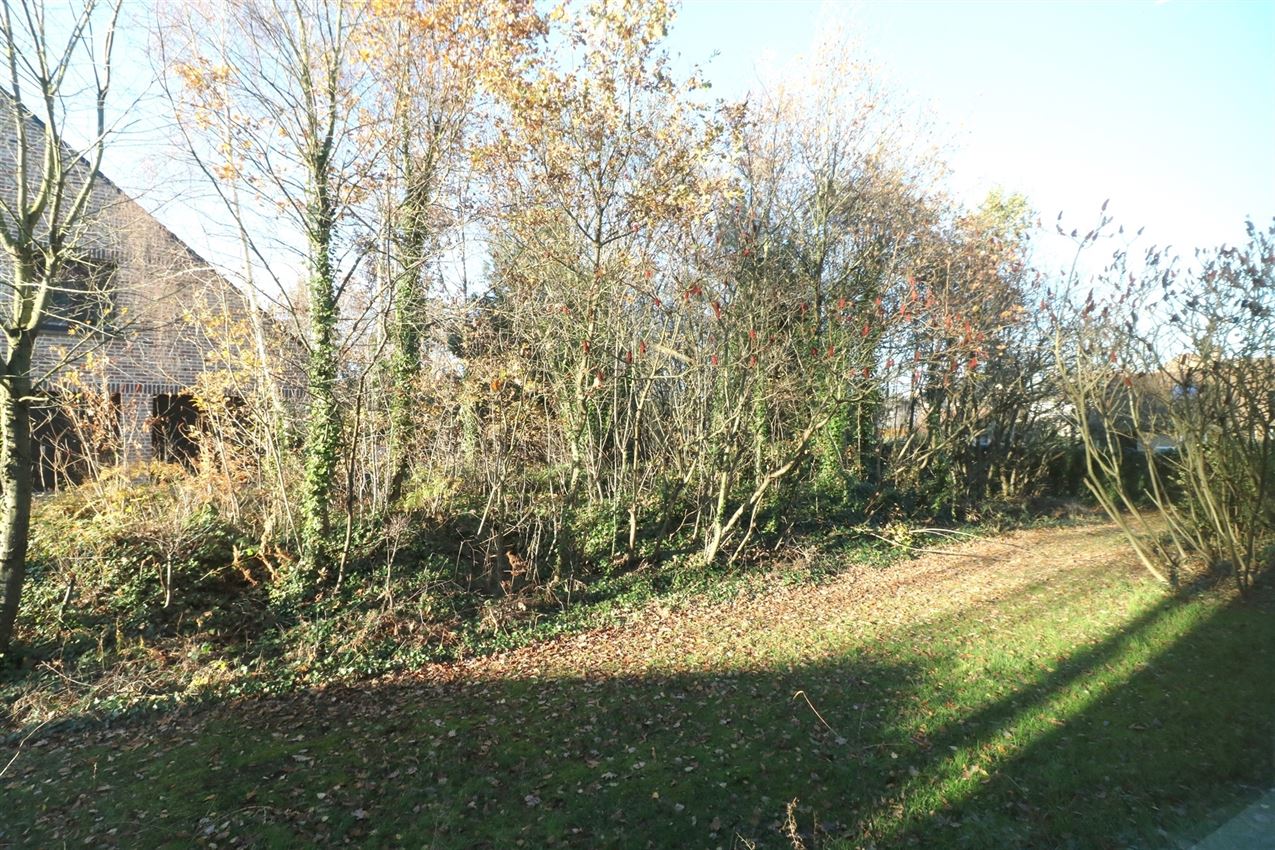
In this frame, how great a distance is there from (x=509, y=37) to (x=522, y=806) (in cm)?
1062

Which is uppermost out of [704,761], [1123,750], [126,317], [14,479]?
[126,317]

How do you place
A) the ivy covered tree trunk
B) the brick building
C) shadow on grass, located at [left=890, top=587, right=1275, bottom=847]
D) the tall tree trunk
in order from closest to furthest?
1. shadow on grass, located at [left=890, top=587, right=1275, bottom=847]
2. the tall tree trunk
3. the brick building
4. the ivy covered tree trunk

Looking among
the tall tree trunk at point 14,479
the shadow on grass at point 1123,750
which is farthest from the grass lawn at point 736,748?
the tall tree trunk at point 14,479

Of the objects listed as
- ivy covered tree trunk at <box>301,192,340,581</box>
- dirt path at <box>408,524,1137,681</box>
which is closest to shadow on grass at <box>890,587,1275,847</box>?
dirt path at <box>408,524,1137,681</box>

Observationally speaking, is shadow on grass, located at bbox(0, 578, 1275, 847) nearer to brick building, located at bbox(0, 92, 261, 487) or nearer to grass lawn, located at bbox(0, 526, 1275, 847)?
grass lawn, located at bbox(0, 526, 1275, 847)

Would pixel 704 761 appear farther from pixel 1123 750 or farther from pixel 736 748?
pixel 1123 750

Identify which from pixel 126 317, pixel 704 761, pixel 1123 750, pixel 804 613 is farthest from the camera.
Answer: pixel 804 613

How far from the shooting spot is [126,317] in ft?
30.5

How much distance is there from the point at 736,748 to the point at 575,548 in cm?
558

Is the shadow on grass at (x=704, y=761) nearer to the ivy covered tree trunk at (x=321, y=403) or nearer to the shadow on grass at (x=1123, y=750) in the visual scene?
the shadow on grass at (x=1123, y=750)

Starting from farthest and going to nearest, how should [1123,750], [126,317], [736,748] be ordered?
[126,317] → [736,748] → [1123,750]

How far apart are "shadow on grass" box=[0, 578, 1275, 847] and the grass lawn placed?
2 centimetres

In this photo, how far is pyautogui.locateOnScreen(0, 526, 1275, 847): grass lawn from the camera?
15.5 ft

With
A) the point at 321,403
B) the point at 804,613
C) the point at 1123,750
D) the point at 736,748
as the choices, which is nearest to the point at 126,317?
the point at 321,403
